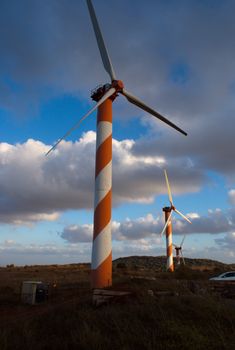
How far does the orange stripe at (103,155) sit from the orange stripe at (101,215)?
5.86 feet

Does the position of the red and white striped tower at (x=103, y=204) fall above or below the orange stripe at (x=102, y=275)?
above

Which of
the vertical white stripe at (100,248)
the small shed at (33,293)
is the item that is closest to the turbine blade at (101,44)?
the vertical white stripe at (100,248)

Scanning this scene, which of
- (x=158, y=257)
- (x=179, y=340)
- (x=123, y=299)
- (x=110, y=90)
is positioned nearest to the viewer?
(x=179, y=340)

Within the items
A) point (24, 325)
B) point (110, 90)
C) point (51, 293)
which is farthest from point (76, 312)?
point (110, 90)

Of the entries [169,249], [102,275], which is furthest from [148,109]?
[169,249]

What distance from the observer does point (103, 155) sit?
65.5 ft

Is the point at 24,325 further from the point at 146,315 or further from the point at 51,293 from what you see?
the point at 51,293

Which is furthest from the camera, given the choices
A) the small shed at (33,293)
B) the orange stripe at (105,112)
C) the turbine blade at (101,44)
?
the turbine blade at (101,44)

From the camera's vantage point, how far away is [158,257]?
10512cm

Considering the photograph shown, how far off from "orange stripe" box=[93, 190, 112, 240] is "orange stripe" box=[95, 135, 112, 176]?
5.86 ft

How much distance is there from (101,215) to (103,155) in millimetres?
3391

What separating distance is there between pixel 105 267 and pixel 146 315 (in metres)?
8.65

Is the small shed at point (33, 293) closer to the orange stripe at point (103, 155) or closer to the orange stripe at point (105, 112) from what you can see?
the orange stripe at point (103, 155)

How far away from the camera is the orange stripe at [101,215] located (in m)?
19.0
